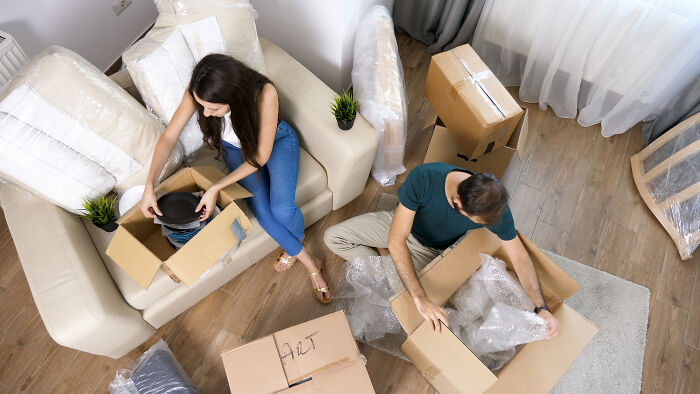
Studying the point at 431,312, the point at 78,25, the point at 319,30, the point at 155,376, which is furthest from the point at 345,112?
the point at 78,25

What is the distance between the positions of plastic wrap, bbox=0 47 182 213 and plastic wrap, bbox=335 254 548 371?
36.1 inches

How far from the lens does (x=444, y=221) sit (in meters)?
1.37

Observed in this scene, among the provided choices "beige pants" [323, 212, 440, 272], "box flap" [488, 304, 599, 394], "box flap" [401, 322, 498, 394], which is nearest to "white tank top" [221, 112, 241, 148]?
"beige pants" [323, 212, 440, 272]

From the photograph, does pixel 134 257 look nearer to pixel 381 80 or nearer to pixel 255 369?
pixel 255 369

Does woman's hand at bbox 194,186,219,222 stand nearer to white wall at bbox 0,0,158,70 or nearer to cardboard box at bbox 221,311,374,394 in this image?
cardboard box at bbox 221,311,374,394

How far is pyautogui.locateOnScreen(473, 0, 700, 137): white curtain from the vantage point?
178 centimetres

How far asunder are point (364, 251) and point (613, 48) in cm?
148

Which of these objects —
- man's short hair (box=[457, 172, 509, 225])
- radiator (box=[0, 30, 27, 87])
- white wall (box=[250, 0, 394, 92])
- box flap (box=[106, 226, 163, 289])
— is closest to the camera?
man's short hair (box=[457, 172, 509, 225])

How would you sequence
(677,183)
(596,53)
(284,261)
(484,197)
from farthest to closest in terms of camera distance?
(596,53) < (677,183) < (284,261) < (484,197)

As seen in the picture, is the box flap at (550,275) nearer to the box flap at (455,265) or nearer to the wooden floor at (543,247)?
the box flap at (455,265)

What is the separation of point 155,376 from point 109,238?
511 mm

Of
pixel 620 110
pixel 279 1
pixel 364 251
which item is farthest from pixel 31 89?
pixel 620 110

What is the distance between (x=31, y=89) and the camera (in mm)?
1202

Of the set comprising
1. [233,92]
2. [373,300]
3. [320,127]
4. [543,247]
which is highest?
[233,92]
